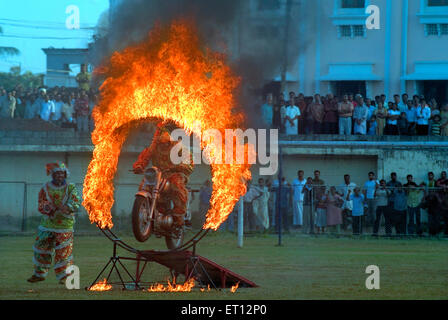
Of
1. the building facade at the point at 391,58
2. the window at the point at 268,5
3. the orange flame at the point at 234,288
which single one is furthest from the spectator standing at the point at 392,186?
the orange flame at the point at 234,288

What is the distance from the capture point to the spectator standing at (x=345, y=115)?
2916cm

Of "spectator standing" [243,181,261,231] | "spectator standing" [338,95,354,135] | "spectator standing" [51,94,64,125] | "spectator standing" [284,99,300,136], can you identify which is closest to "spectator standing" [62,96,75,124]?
"spectator standing" [51,94,64,125]

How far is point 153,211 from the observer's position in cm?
1538

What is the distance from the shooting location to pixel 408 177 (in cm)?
2830

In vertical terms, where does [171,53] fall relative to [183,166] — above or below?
above

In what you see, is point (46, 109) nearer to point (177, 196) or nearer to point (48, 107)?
point (48, 107)

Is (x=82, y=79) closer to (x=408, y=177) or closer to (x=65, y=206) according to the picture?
(x=408, y=177)

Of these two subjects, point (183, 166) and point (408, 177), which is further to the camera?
point (408, 177)

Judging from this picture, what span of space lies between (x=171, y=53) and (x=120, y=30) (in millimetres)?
5295

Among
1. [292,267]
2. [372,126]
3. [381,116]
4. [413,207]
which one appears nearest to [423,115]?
[381,116]

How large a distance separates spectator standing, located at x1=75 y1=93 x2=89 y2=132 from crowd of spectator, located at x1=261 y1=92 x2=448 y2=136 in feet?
20.9

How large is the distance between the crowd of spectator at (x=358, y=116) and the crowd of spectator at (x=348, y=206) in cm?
213

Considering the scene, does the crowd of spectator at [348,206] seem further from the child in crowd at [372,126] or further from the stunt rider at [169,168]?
the stunt rider at [169,168]
